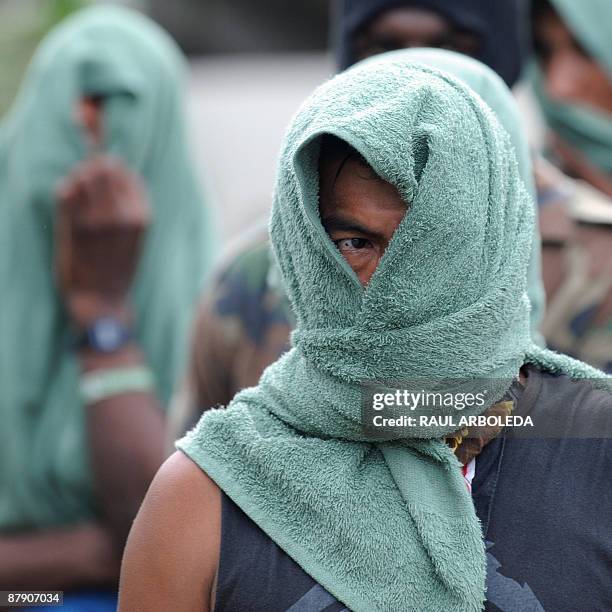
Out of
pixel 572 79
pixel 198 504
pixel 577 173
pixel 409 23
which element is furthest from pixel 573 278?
pixel 198 504

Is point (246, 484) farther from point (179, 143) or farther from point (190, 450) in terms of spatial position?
point (179, 143)

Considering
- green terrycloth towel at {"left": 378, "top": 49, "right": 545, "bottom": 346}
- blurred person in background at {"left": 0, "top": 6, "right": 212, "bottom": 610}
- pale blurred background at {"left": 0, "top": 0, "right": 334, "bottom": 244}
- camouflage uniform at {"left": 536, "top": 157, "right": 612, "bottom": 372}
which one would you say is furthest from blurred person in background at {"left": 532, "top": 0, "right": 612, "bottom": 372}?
pale blurred background at {"left": 0, "top": 0, "right": 334, "bottom": 244}

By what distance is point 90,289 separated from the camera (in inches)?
148

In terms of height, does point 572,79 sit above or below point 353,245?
below

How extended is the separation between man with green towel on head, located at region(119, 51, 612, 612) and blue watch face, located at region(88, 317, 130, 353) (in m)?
1.84

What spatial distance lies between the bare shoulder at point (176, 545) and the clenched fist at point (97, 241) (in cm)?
195

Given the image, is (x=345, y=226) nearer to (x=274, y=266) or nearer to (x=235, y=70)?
(x=274, y=266)

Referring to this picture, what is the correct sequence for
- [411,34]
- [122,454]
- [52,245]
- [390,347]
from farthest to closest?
[52,245] → [122,454] → [411,34] → [390,347]

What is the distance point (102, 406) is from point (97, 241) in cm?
47

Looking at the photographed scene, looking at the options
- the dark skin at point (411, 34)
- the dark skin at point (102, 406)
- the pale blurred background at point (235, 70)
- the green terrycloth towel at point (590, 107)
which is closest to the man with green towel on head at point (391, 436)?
the dark skin at point (411, 34)

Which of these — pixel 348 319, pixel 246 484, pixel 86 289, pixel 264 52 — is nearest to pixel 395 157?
pixel 348 319

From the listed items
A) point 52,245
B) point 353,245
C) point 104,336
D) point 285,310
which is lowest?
point 104,336

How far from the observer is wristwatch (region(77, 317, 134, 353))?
3.66 meters

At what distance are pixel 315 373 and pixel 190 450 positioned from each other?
192 millimetres
